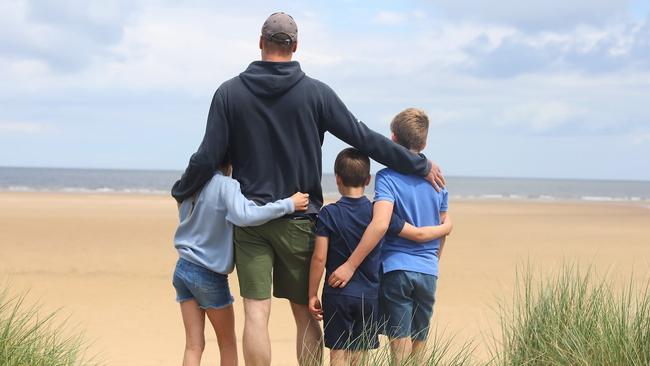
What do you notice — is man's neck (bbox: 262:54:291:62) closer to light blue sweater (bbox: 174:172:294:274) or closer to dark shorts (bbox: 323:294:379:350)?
light blue sweater (bbox: 174:172:294:274)

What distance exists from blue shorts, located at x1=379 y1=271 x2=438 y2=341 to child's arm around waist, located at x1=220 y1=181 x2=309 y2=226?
671 mm

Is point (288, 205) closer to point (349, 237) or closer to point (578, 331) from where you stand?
point (349, 237)

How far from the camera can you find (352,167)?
3.82 metres

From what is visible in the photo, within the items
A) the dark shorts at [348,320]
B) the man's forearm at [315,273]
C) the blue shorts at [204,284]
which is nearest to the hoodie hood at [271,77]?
the man's forearm at [315,273]

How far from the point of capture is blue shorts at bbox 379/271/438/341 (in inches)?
157

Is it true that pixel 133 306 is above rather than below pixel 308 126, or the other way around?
below

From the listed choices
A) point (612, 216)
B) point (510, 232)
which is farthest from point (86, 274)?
point (612, 216)

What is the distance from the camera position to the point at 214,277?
391 cm

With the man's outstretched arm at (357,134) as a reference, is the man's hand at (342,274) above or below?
below

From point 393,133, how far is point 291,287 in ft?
3.15

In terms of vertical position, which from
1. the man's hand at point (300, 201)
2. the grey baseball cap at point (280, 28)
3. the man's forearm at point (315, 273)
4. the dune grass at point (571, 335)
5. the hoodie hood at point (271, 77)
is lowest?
the dune grass at point (571, 335)

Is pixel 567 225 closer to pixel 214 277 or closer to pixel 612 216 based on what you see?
pixel 612 216

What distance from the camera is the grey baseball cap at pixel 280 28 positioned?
3689 mm

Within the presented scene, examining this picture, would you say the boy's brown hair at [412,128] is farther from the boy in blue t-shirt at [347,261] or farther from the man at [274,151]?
the boy in blue t-shirt at [347,261]
